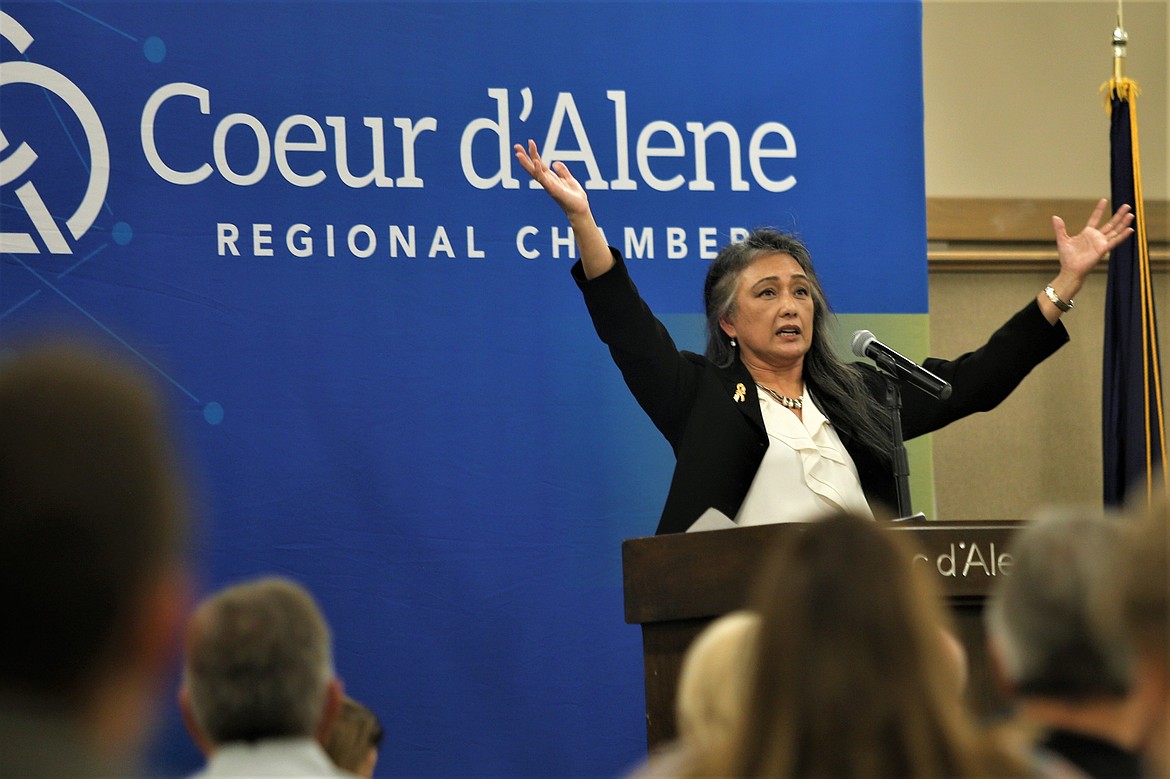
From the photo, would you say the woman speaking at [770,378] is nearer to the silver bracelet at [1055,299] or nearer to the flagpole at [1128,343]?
the silver bracelet at [1055,299]

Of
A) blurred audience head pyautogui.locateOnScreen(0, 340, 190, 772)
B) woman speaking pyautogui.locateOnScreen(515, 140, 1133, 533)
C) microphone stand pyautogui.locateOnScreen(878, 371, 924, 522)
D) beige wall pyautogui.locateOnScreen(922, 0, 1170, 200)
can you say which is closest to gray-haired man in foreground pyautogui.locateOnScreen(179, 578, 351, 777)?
blurred audience head pyautogui.locateOnScreen(0, 340, 190, 772)

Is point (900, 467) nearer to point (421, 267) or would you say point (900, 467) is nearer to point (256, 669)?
point (421, 267)

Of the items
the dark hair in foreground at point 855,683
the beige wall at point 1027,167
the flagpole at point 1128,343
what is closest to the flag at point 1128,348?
the flagpole at point 1128,343

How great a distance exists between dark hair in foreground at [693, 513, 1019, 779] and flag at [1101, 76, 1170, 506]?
12.6 feet

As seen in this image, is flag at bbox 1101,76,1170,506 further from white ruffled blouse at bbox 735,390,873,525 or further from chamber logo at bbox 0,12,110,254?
chamber logo at bbox 0,12,110,254

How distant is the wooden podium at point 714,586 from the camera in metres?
2.92

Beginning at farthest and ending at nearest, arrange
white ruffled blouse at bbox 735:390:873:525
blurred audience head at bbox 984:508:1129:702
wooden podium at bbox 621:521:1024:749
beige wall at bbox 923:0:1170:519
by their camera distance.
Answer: beige wall at bbox 923:0:1170:519
white ruffled blouse at bbox 735:390:873:525
wooden podium at bbox 621:521:1024:749
blurred audience head at bbox 984:508:1129:702

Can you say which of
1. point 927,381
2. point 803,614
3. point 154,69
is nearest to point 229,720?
point 803,614

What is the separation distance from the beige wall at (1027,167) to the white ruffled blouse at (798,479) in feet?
5.56

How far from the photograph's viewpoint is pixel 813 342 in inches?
163

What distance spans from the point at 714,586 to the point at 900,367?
0.89 metres

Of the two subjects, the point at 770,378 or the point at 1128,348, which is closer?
the point at 770,378

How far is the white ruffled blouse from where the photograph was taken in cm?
373

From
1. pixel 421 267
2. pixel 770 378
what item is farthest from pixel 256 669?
pixel 421 267
